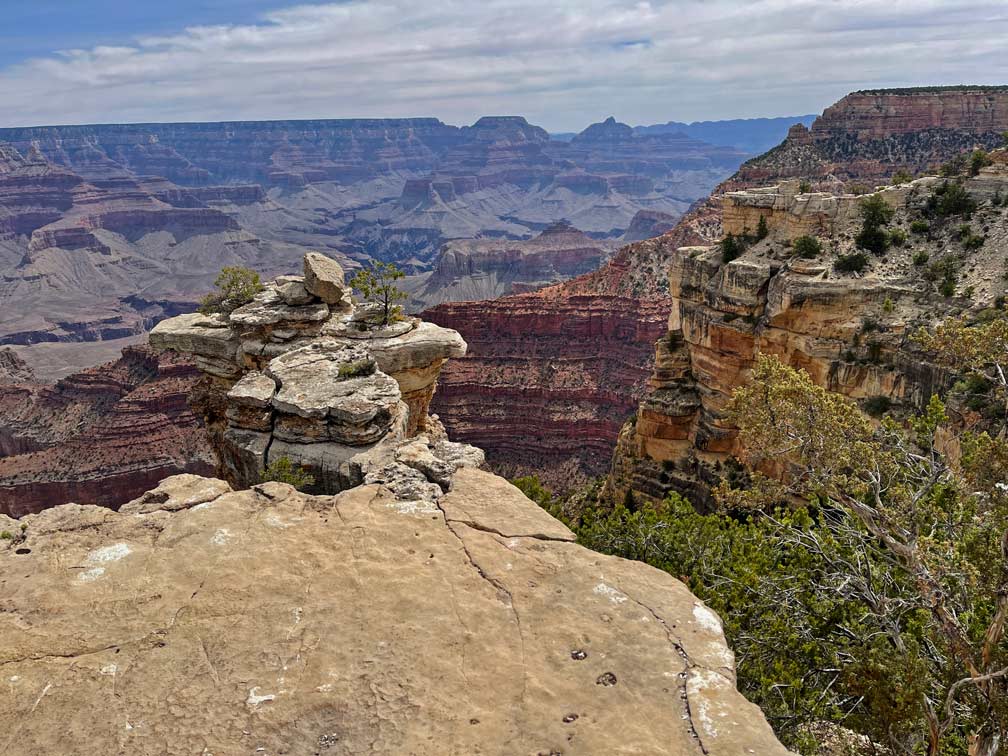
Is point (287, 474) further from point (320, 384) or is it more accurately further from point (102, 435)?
point (102, 435)

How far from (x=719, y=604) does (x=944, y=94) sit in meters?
111

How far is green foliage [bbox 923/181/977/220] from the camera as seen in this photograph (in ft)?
97.9

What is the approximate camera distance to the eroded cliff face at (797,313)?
26547 millimetres

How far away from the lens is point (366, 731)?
20.9 ft

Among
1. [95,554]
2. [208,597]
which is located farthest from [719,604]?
[95,554]

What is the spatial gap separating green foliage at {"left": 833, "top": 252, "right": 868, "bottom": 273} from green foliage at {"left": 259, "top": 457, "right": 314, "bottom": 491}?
80.4ft

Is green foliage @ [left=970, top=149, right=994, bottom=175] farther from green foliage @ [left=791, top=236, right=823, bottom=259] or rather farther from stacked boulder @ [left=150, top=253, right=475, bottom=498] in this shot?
stacked boulder @ [left=150, top=253, right=475, bottom=498]

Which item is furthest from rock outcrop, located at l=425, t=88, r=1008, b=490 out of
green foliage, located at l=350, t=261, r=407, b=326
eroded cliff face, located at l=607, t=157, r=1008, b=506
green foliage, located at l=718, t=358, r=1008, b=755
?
green foliage, located at l=718, t=358, r=1008, b=755

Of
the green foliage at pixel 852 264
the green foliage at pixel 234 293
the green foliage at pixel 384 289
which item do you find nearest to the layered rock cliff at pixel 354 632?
the green foliage at pixel 384 289

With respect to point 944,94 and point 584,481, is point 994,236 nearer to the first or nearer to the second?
point 584,481

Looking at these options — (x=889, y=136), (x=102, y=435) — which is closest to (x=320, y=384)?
(x=102, y=435)

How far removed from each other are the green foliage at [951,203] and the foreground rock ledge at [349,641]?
2919 centimetres

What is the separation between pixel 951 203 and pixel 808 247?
22.3ft

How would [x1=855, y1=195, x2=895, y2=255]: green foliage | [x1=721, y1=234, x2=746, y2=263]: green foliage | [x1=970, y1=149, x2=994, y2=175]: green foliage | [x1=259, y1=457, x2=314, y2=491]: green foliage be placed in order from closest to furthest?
1. [x1=259, y1=457, x2=314, y2=491]: green foliage
2. [x1=855, y1=195, x2=895, y2=255]: green foliage
3. [x1=970, y1=149, x2=994, y2=175]: green foliage
4. [x1=721, y1=234, x2=746, y2=263]: green foliage
